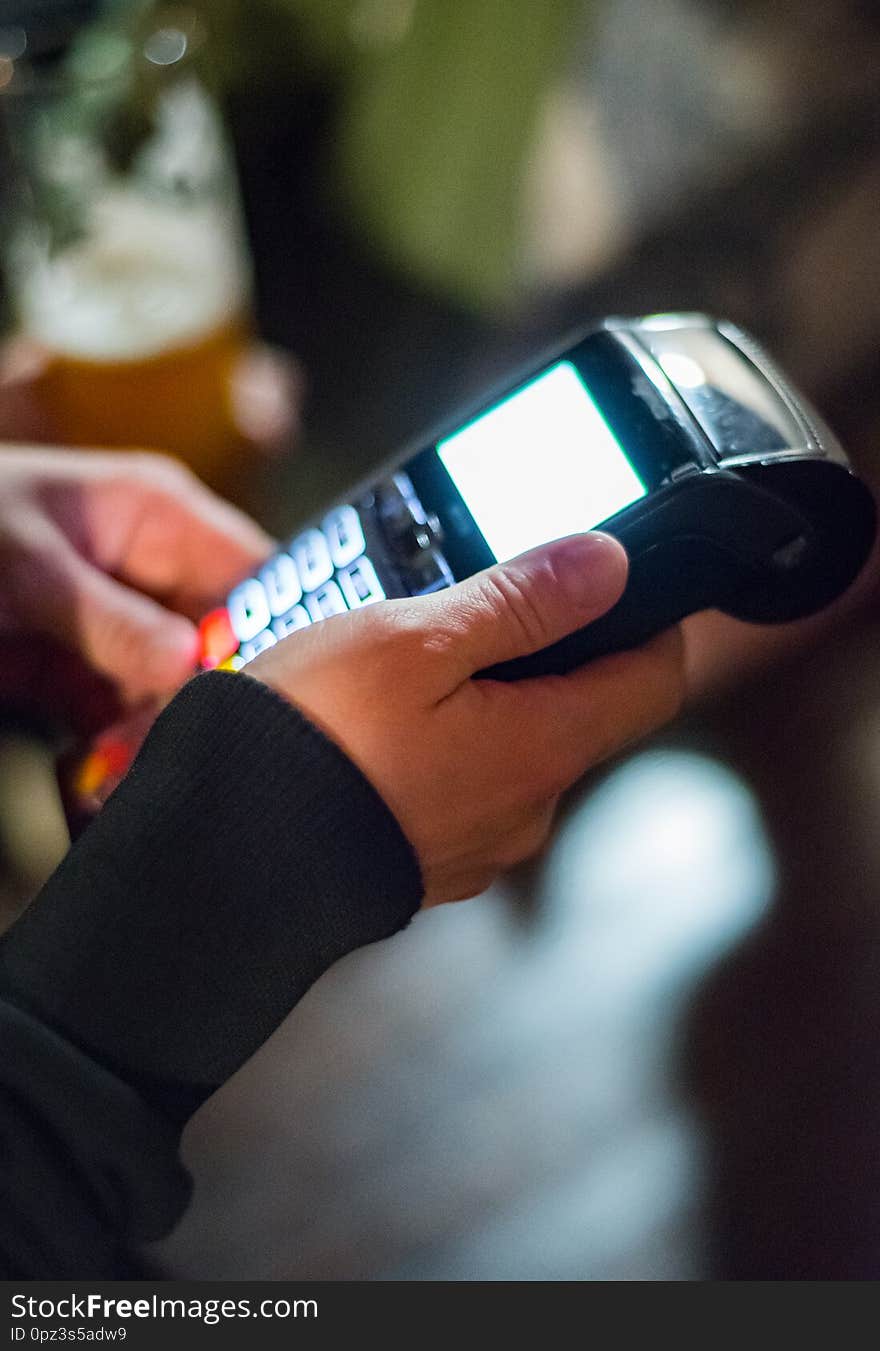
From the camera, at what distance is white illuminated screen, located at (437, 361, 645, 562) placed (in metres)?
0.38

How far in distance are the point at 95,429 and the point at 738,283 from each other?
16.5 inches

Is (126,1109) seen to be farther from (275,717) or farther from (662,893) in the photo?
(662,893)

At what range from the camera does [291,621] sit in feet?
1.44

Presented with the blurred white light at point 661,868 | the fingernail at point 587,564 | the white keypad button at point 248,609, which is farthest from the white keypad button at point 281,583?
the blurred white light at point 661,868

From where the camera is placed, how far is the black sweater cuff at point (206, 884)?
342 mm

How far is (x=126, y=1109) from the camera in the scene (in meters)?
0.34

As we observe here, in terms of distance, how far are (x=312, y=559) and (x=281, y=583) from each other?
0.8 inches

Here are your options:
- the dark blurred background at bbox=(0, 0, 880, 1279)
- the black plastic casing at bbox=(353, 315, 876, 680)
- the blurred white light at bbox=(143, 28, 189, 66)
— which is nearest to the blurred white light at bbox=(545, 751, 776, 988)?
the dark blurred background at bbox=(0, 0, 880, 1279)

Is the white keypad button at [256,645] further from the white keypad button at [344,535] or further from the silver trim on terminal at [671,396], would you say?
the silver trim on terminal at [671,396]

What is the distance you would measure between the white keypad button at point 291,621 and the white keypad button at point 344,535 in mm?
23

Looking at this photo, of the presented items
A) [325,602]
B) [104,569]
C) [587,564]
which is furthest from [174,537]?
[587,564]

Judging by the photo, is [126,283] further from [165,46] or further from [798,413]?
[798,413]

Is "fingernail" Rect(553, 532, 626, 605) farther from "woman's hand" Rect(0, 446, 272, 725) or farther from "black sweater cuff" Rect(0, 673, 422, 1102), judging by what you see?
"woman's hand" Rect(0, 446, 272, 725)

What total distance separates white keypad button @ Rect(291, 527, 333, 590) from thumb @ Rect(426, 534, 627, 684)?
82 mm
